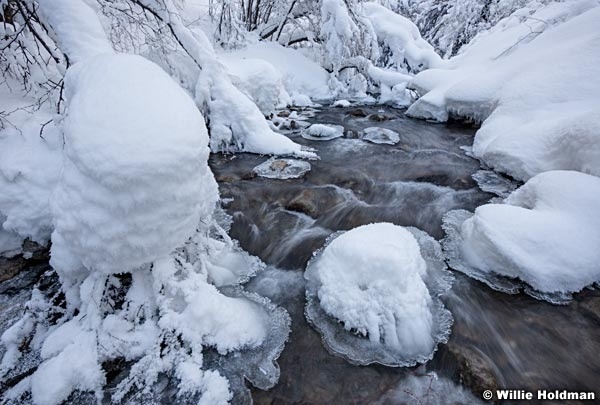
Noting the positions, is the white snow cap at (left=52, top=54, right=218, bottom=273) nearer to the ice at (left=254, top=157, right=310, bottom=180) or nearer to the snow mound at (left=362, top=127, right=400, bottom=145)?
the ice at (left=254, top=157, right=310, bottom=180)

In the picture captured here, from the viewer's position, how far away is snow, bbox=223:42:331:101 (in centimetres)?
1118

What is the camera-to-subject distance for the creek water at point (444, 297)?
217cm

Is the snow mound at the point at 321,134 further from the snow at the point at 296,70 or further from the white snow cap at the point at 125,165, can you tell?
the white snow cap at the point at 125,165

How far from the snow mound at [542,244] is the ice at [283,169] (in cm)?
276

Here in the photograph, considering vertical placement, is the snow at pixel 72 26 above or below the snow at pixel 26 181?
above

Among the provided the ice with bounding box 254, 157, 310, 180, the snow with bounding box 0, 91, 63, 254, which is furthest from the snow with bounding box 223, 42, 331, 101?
the snow with bounding box 0, 91, 63, 254

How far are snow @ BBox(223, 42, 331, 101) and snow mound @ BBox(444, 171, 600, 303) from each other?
8.71 m

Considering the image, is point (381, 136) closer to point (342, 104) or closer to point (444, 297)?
point (342, 104)

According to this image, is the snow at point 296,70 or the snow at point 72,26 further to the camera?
the snow at point 296,70

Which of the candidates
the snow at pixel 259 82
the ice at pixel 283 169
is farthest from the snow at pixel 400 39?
the ice at pixel 283 169

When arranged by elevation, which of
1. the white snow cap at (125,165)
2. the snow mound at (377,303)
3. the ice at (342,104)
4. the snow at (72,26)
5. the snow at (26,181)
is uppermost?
the snow at (72,26)

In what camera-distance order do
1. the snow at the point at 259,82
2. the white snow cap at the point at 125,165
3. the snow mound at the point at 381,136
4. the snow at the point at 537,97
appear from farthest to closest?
the snow at the point at 259,82
the snow mound at the point at 381,136
the snow at the point at 537,97
the white snow cap at the point at 125,165

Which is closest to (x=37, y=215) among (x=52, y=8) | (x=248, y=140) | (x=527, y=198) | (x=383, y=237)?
(x=52, y=8)

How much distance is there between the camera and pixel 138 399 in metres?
1.99
